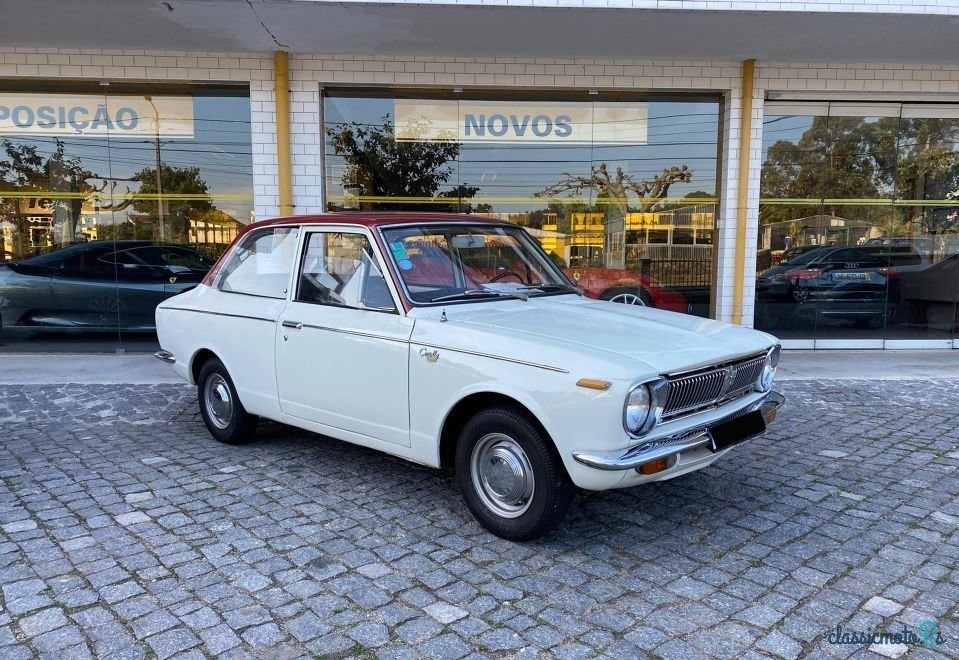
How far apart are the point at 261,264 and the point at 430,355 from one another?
1992mm

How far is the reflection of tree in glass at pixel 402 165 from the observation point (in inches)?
373

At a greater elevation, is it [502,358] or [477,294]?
[477,294]

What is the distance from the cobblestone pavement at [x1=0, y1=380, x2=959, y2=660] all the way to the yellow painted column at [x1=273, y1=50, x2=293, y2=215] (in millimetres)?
4469

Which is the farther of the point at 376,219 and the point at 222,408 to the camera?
the point at 222,408

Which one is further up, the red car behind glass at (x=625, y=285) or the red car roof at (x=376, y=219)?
the red car roof at (x=376, y=219)

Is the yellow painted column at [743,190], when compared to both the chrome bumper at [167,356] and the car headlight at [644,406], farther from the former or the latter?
the chrome bumper at [167,356]

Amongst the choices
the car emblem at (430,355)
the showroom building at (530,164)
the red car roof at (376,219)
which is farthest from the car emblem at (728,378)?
the showroom building at (530,164)

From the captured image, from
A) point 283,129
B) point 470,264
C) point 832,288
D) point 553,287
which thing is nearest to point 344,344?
point 470,264

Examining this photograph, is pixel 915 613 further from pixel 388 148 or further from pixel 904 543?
pixel 388 148

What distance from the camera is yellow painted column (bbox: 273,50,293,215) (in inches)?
340

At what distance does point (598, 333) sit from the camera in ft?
11.9

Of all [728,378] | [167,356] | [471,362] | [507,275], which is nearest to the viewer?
[471,362]

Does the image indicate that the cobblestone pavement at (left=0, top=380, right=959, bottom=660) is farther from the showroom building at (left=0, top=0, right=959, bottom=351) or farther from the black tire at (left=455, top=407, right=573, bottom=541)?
the showroom building at (left=0, top=0, right=959, bottom=351)

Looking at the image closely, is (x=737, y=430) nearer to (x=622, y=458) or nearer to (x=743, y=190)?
(x=622, y=458)
